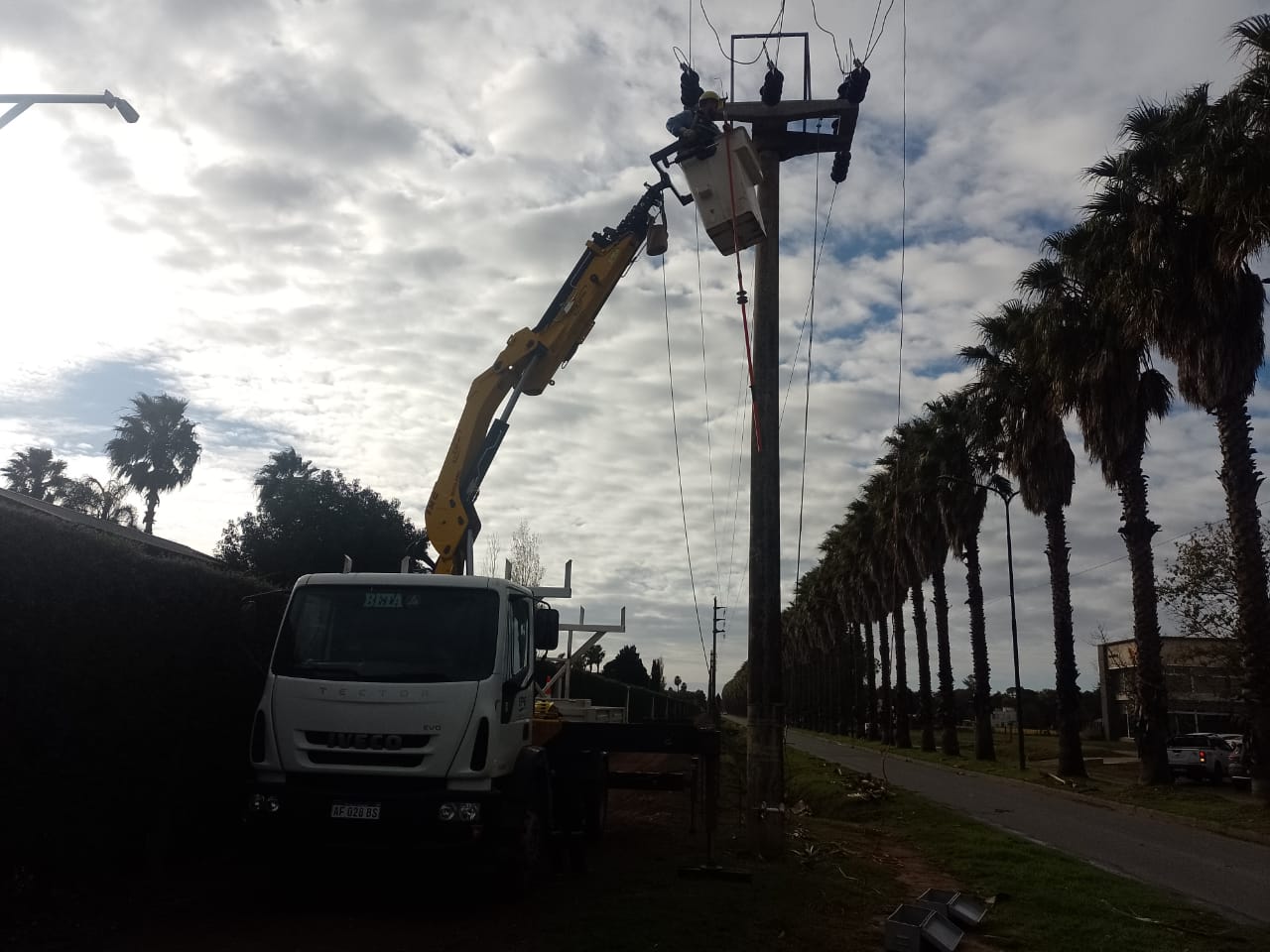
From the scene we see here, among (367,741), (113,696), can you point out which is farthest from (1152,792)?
(113,696)

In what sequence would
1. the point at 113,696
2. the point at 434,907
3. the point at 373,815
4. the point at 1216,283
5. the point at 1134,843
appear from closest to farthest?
the point at 373,815 < the point at 113,696 < the point at 434,907 < the point at 1134,843 < the point at 1216,283

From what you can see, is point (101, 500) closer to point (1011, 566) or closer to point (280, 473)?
point (280, 473)

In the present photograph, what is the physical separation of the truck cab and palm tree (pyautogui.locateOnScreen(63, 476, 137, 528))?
41.5 meters

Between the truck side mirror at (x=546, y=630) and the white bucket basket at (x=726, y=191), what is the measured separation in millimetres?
4765

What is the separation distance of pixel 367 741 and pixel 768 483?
6238 millimetres

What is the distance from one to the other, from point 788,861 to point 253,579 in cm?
677

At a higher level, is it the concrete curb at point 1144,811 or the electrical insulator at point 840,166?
the electrical insulator at point 840,166

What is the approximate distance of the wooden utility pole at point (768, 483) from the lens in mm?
11742

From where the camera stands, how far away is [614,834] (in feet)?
44.9

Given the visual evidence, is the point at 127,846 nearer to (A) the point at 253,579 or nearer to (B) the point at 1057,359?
(A) the point at 253,579

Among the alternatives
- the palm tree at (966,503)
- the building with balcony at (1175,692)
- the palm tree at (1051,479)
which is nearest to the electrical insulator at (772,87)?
the palm tree at (1051,479)

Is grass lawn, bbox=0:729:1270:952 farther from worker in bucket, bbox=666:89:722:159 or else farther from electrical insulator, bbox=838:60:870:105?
electrical insulator, bbox=838:60:870:105

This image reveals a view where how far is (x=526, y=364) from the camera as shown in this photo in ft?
41.6

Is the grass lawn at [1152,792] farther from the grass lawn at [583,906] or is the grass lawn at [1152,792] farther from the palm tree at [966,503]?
the grass lawn at [583,906]
